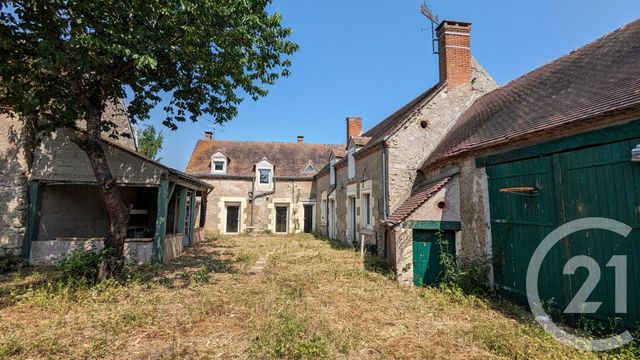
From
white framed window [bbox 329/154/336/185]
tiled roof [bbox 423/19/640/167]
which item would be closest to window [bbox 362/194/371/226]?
tiled roof [bbox 423/19/640/167]

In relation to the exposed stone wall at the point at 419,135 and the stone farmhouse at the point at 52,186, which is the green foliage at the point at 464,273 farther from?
the stone farmhouse at the point at 52,186

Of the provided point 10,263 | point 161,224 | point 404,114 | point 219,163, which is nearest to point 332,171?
point 404,114

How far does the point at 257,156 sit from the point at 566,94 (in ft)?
64.0

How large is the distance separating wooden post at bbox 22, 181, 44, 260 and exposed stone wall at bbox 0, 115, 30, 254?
218mm

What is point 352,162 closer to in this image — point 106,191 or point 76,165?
point 106,191

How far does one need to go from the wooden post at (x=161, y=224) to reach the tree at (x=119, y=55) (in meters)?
2.15

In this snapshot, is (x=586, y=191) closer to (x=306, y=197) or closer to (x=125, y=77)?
(x=125, y=77)

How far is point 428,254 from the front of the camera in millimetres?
7418

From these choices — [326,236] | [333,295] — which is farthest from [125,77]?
[326,236]

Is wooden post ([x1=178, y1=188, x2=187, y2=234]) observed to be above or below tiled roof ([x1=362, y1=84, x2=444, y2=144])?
below

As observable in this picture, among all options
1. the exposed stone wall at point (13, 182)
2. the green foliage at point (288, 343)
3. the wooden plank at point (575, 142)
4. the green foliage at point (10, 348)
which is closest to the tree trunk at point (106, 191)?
the green foliage at point (10, 348)

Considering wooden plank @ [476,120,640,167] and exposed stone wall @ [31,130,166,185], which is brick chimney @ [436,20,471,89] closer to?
wooden plank @ [476,120,640,167]

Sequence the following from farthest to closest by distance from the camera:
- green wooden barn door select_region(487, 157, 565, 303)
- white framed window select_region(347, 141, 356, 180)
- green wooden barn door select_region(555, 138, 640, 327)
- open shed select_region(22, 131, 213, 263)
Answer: white framed window select_region(347, 141, 356, 180) < open shed select_region(22, 131, 213, 263) < green wooden barn door select_region(487, 157, 565, 303) < green wooden barn door select_region(555, 138, 640, 327)

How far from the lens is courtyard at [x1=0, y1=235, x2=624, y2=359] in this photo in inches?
153
